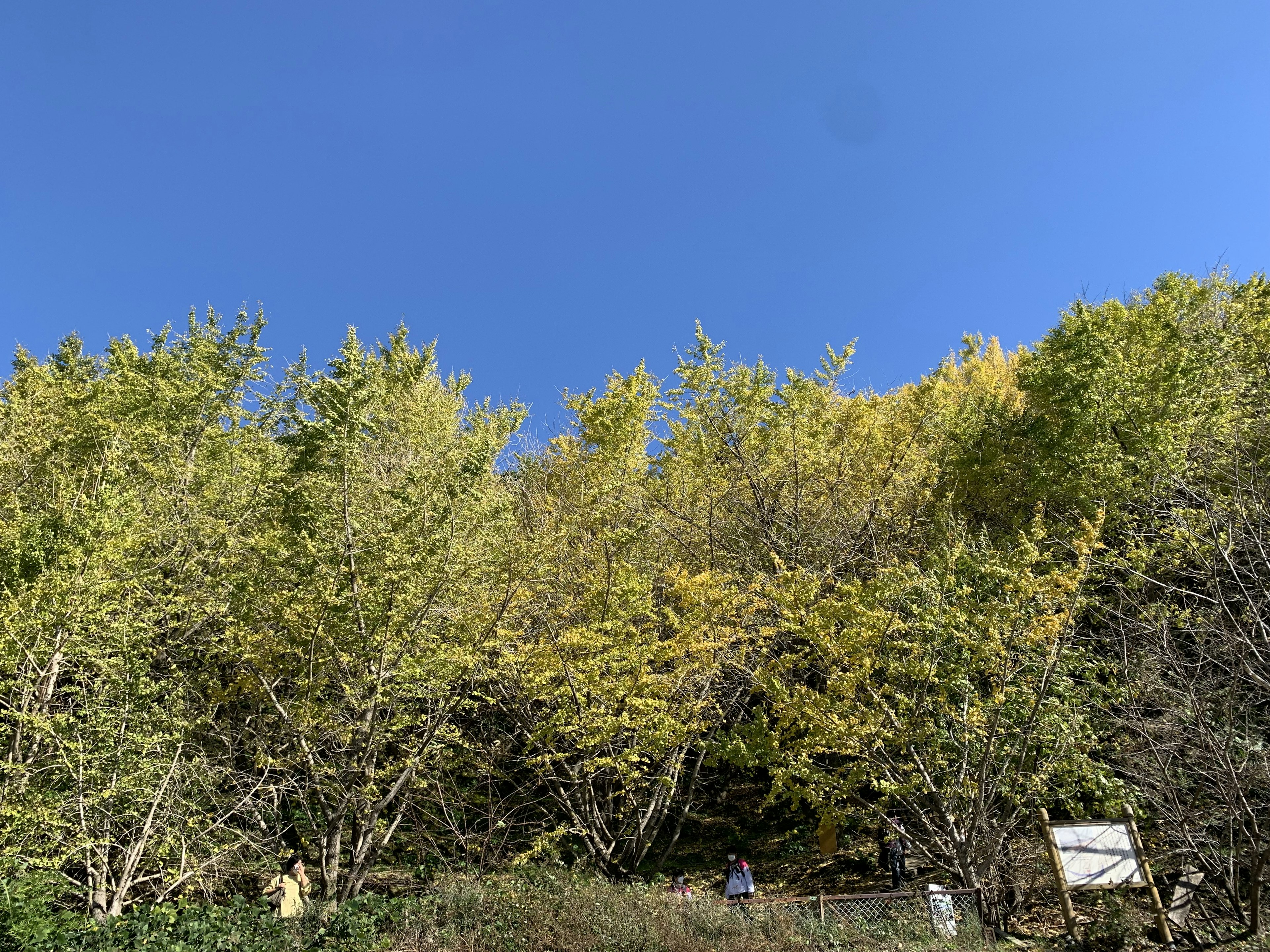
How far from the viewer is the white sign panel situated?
6.21 meters

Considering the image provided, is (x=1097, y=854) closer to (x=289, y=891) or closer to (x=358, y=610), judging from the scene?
(x=358, y=610)

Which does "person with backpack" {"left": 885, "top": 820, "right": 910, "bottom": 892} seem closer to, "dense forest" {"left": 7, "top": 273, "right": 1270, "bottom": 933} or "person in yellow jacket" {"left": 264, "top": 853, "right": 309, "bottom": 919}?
"dense forest" {"left": 7, "top": 273, "right": 1270, "bottom": 933}

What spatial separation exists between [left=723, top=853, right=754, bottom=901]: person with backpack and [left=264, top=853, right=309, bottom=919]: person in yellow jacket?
4976 mm

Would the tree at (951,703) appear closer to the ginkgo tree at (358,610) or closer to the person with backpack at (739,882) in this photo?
the person with backpack at (739,882)

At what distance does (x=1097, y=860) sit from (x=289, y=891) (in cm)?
827

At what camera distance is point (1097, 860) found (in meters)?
6.27

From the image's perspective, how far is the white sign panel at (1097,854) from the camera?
6.21 meters

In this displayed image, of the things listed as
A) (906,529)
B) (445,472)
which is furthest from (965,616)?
(445,472)

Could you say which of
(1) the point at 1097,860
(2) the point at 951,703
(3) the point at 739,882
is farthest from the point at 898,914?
(3) the point at 739,882

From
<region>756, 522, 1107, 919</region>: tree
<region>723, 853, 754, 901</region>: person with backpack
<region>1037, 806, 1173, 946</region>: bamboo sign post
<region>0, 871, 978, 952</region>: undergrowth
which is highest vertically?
<region>756, 522, 1107, 919</region>: tree

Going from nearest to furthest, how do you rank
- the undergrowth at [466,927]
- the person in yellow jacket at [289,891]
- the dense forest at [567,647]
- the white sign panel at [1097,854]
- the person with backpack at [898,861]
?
the undergrowth at [466,927], the white sign panel at [1097,854], the dense forest at [567,647], the person in yellow jacket at [289,891], the person with backpack at [898,861]

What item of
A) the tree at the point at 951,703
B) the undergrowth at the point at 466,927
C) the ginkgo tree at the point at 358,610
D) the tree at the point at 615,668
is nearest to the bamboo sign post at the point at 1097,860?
the tree at the point at 951,703

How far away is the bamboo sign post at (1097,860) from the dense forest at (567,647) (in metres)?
0.44

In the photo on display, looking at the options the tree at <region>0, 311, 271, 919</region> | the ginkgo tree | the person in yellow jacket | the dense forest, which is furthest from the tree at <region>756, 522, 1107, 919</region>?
the tree at <region>0, 311, 271, 919</region>
